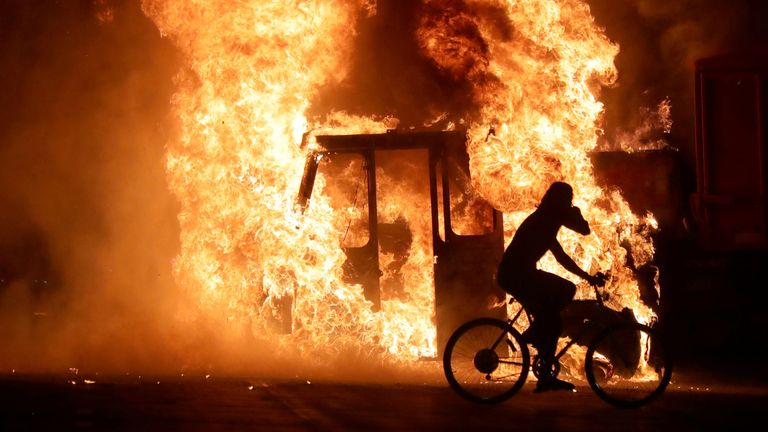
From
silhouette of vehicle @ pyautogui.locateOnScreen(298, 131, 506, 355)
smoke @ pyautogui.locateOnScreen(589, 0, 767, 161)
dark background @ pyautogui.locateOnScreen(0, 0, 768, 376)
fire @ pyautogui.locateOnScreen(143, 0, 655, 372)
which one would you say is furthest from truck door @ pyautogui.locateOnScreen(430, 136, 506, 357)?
smoke @ pyautogui.locateOnScreen(589, 0, 767, 161)

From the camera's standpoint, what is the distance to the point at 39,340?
39.9ft

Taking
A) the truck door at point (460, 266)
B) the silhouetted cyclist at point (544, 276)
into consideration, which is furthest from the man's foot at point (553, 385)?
the truck door at point (460, 266)

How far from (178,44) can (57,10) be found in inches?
214

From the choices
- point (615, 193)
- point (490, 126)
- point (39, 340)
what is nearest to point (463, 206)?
point (490, 126)

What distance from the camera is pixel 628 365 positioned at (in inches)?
335

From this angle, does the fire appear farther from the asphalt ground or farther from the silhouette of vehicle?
the asphalt ground

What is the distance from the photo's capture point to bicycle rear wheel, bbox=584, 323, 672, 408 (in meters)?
7.80

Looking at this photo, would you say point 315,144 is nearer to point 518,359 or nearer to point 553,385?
point 518,359

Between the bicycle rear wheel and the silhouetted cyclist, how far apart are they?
1.37ft

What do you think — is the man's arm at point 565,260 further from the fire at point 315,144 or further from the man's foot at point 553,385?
the fire at point 315,144

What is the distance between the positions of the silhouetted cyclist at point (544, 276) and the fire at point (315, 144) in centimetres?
225

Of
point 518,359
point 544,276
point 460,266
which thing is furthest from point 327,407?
point 460,266

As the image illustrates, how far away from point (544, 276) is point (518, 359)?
35.0 inches

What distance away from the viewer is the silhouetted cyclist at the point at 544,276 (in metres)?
7.73
